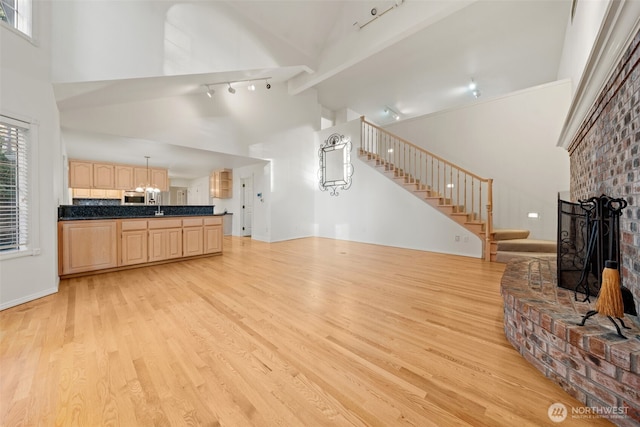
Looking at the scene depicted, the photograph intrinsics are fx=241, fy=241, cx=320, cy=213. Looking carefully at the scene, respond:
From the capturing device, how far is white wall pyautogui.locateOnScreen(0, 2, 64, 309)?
245 cm

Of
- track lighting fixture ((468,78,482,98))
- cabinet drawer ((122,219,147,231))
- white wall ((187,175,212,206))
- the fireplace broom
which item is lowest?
the fireplace broom

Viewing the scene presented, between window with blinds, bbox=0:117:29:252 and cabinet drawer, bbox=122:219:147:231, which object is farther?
cabinet drawer, bbox=122:219:147:231

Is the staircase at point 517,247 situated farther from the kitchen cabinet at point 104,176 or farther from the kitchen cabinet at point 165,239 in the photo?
the kitchen cabinet at point 104,176

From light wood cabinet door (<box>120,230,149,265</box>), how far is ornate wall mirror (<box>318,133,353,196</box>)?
4.97 meters

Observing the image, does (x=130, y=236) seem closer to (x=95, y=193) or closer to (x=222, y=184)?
(x=95, y=193)

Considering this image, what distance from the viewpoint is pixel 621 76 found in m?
1.61

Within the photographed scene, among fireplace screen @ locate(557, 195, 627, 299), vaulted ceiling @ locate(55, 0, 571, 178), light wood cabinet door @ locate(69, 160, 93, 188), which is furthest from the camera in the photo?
light wood cabinet door @ locate(69, 160, 93, 188)

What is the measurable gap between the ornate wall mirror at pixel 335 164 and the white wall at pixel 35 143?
5.84m

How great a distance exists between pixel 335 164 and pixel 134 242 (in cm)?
539

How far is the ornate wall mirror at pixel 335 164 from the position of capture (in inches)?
282

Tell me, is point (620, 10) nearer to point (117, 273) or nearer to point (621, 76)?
point (621, 76)

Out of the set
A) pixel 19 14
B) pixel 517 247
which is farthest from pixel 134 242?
pixel 517 247

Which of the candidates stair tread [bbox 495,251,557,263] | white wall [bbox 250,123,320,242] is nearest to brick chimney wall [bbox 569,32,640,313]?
stair tread [bbox 495,251,557,263]

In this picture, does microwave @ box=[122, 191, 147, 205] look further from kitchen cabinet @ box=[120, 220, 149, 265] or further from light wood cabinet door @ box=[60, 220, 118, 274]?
light wood cabinet door @ box=[60, 220, 118, 274]
